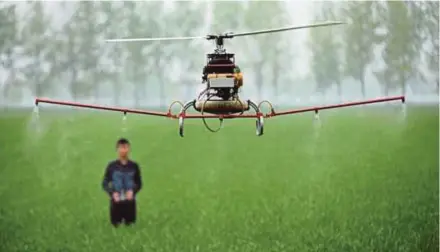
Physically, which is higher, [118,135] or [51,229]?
[118,135]

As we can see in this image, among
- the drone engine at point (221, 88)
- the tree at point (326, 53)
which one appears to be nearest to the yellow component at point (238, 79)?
the drone engine at point (221, 88)

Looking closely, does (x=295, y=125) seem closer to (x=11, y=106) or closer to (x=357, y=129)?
(x=357, y=129)

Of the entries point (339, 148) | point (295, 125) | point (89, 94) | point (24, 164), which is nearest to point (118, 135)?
point (89, 94)

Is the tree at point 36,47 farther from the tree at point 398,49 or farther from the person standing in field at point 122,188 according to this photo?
the tree at point 398,49

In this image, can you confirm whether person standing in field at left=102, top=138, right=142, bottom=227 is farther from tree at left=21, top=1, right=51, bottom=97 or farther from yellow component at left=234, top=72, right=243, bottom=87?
yellow component at left=234, top=72, right=243, bottom=87

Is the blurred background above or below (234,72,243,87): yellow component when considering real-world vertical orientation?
above

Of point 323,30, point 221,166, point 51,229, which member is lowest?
point 51,229

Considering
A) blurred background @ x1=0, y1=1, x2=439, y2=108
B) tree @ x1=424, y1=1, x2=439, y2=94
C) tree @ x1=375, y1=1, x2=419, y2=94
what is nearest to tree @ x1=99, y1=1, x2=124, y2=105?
blurred background @ x1=0, y1=1, x2=439, y2=108
